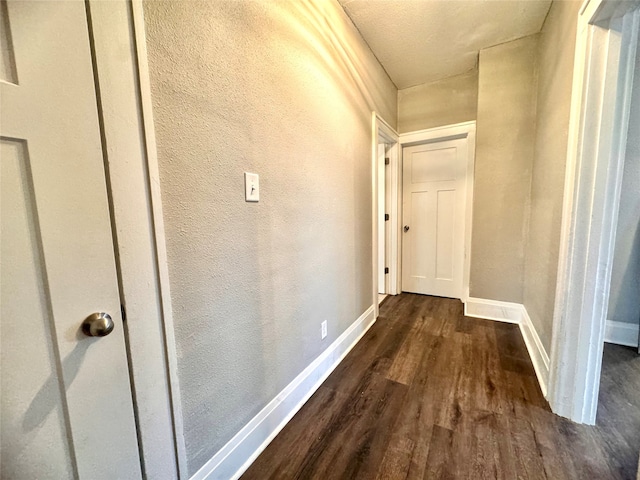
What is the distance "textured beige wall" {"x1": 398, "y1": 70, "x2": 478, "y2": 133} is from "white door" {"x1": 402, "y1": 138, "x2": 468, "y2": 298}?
0.81 ft

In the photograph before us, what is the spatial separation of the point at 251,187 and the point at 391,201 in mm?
2428

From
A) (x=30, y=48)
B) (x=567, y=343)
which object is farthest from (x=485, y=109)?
(x=30, y=48)

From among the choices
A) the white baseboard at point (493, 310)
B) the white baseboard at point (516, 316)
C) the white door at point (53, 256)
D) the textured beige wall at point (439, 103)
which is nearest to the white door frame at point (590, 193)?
the white baseboard at point (516, 316)

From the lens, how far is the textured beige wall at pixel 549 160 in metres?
1.46

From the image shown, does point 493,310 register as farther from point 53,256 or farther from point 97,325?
point 53,256

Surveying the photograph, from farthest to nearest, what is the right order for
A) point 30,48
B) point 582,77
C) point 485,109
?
point 485,109 → point 582,77 → point 30,48

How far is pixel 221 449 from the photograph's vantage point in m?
1.05

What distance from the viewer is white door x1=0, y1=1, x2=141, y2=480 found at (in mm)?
518

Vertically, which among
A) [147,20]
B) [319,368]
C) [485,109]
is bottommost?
[319,368]

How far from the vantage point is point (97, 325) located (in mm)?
643

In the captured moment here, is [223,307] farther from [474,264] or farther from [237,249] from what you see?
[474,264]

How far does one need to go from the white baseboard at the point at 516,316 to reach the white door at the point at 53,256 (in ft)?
7.45

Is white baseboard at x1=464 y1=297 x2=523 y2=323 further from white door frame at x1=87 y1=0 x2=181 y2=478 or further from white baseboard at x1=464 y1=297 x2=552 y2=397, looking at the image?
white door frame at x1=87 y1=0 x2=181 y2=478

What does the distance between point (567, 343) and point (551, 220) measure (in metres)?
0.77
